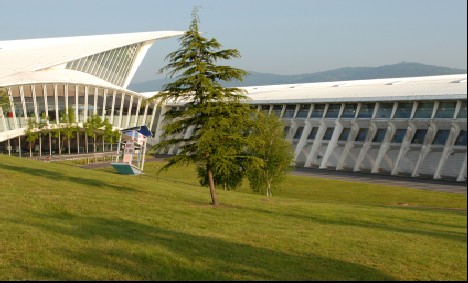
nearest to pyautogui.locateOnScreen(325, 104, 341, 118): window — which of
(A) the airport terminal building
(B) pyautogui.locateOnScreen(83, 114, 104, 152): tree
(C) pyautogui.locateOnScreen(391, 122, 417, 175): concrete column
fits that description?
(A) the airport terminal building

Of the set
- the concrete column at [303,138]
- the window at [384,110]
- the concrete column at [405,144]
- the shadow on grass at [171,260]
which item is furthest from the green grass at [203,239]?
the concrete column at [303,138]

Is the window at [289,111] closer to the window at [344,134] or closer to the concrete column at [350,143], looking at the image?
the window at [344,134]

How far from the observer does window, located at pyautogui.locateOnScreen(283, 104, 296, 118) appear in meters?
69.2

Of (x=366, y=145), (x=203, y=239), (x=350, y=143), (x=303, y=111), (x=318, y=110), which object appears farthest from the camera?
(x=303, y=111)

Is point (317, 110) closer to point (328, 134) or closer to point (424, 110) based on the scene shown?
point (328, 134)

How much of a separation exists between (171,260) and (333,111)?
54.8m

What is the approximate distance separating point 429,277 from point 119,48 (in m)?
74.7

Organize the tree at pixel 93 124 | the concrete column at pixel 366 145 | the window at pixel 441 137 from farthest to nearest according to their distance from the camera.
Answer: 1. the tree at pixel 93 124
2. the concrete column at pixel 366 145
3. the window at pixel 441 137

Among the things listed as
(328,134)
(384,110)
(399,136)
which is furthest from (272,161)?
(328,134)

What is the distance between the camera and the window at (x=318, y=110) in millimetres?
66000

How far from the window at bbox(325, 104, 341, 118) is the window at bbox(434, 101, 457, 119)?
13600 millimetres

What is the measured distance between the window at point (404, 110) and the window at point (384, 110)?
0.98 metres

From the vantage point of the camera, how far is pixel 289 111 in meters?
69.7

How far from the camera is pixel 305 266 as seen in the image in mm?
11289
